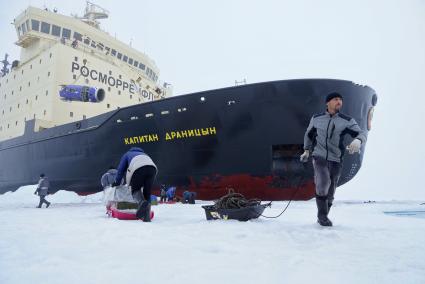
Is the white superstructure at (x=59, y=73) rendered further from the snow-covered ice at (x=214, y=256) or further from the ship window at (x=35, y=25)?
the snow-covered ice at (x=214, y=256)

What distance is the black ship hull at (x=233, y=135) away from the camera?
28.4 ft

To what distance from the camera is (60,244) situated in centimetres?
246

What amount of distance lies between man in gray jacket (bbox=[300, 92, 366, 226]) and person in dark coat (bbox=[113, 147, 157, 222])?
7.73 feet

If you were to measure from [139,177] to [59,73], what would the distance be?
1267 cm

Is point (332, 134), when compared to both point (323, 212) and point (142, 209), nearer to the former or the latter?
point (323, 212)

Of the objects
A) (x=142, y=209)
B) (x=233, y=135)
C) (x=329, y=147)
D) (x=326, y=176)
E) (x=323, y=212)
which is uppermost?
(x=233, y=135)

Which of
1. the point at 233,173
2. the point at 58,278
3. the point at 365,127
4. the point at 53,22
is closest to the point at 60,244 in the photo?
the point at 58,278

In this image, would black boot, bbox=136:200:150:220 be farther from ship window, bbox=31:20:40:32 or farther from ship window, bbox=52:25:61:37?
ship window, bbox=31:20:40:32

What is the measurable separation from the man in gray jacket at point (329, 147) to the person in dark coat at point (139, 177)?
7.73ft

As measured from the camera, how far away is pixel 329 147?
3.86 meters

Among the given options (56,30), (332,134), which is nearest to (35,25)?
(56,30)

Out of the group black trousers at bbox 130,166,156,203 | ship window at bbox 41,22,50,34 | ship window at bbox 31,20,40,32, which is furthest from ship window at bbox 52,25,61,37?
black trousers at bbox 130,166,156,203

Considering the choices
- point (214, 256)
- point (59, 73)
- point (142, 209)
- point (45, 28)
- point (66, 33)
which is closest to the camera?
point (214, 256)

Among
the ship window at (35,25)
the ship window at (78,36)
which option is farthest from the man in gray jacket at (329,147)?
the ship window at (35,25)
